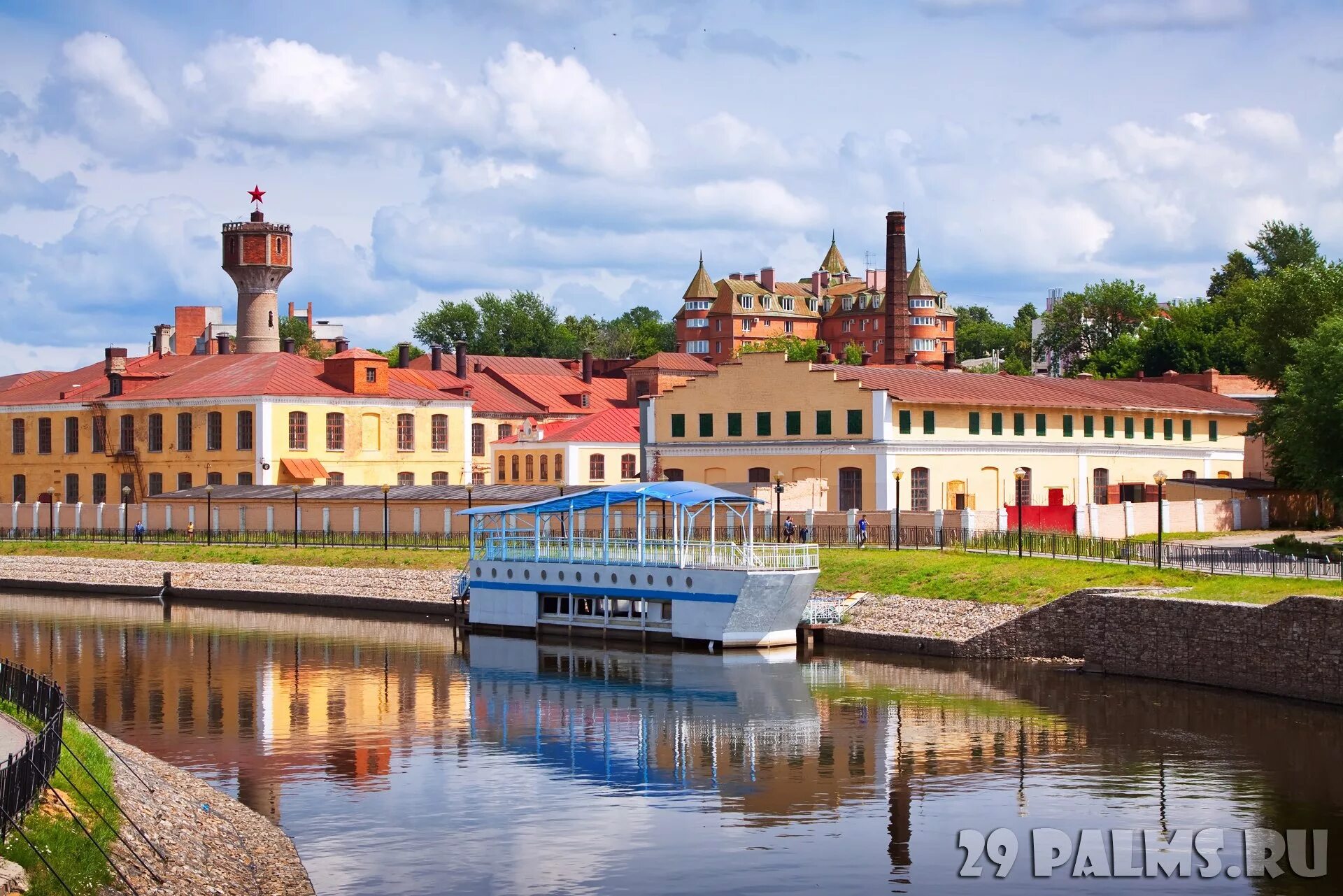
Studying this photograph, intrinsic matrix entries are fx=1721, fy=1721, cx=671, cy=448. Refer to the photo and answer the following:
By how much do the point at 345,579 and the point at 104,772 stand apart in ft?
142

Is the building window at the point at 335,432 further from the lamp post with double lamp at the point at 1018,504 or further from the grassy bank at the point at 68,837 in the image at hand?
the grassy bank at the point at 68,837

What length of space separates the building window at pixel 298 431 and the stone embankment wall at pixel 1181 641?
39958mm

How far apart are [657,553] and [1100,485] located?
27426mm

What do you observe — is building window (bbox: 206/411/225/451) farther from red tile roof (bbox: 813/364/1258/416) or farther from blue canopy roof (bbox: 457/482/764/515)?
blue canopy roof (bbox: 457/482/764/515)

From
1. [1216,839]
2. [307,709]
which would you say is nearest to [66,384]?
[307,709]

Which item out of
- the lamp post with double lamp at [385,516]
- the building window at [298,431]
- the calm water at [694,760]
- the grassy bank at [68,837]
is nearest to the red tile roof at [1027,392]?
the lamp post with double lamp at [385,516]

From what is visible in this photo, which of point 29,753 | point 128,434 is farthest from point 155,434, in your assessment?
point 29,753

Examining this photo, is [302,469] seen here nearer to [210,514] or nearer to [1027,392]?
[210,514]

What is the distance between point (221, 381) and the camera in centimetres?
8469

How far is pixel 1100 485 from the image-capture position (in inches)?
2852

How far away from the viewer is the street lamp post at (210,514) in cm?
7688

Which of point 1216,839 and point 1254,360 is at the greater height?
point 1254,360

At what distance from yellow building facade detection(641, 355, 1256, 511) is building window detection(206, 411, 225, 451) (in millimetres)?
23003

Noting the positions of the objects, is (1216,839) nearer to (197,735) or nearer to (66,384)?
(197,735)
